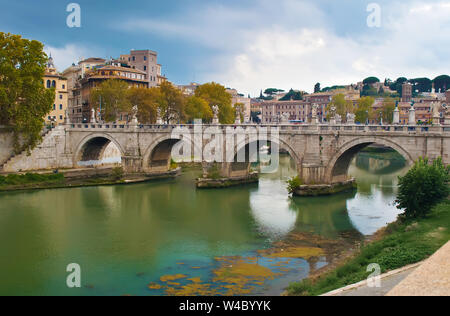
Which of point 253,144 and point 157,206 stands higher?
point 253,144

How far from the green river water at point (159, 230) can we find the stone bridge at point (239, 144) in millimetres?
2084

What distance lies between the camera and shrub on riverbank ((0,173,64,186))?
95.5ft

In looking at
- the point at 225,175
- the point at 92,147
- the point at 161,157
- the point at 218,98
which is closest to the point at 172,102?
the point at 218,98

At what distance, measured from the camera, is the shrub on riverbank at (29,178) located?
29109 millimetres

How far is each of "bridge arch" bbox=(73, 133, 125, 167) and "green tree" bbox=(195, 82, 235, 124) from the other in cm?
1391

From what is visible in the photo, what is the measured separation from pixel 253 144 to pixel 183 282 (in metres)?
19.4

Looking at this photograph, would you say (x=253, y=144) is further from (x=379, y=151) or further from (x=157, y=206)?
(x=379, y=151)

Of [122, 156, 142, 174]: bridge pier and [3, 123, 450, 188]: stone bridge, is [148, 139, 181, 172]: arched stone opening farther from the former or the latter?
[122, 156, 142, 174]: bridge pier

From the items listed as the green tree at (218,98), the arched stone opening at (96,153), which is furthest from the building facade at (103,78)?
the arched stone opening at (96,153)

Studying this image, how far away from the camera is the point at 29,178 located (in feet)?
99.2

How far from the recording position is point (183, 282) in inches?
526

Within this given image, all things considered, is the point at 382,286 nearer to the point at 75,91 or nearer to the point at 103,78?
the point at 103,78

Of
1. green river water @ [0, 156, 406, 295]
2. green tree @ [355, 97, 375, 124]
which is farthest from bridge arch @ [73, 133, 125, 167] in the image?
green tree @ [355, 97, 375, 124]
